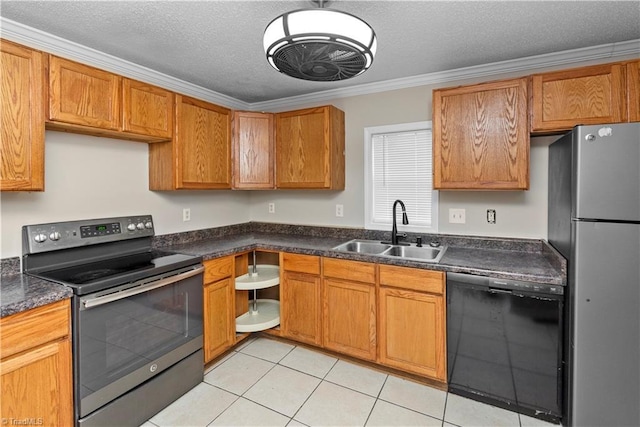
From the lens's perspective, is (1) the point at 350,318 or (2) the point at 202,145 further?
(2) the point at 202,145

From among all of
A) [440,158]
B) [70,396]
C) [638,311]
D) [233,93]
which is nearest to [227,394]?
[70,396]

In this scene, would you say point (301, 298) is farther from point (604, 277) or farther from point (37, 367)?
point (604, 277)

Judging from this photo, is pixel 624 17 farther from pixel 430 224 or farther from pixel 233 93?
pixel 233 93

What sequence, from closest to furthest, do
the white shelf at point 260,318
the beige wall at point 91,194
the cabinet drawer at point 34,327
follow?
the cabinet drawer at point 34,327, the beige wall at point 91,194, the white shelf at point 260,318

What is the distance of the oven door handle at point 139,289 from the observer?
1.61 m

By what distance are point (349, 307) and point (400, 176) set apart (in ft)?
4.11

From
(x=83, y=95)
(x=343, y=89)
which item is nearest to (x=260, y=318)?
(x=83, y=95)

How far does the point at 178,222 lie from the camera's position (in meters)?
2.88

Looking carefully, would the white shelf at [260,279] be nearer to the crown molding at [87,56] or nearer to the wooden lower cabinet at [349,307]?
the wooden lower cabinet at [349,307]

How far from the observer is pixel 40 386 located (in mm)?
1470

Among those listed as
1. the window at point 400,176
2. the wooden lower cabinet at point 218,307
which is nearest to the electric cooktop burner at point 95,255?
the wooden lower cabinet at point 218,307

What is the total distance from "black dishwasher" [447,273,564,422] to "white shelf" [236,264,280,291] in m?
1.46

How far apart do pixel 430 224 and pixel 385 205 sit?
1.47 ft

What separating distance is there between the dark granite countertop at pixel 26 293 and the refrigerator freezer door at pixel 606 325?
8.63ft
